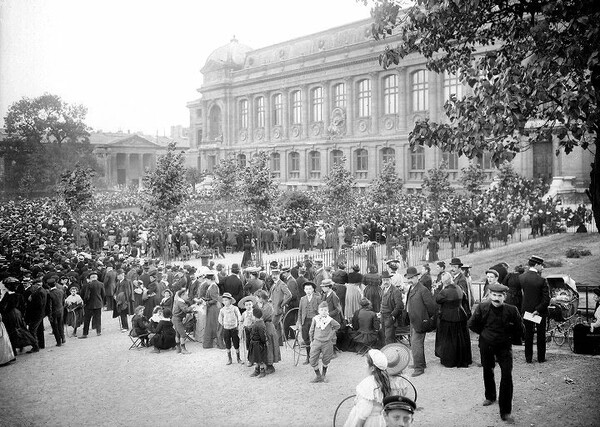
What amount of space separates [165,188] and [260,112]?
1565 inches

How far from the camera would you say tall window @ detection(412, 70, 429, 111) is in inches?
1740

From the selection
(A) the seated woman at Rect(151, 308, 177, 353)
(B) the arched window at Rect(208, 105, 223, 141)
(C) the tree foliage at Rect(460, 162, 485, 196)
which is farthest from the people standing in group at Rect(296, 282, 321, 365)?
(B) the arched window at Rect(208, 105, 223, 141)

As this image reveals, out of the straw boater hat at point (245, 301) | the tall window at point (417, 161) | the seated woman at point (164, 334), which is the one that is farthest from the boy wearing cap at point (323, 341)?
the tall window at point (417, 161)

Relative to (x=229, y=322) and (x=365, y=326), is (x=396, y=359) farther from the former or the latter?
(x=229, y=322)

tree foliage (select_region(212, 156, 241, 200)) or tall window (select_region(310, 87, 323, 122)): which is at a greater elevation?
tall window (select_region(310, 87, 323, 122))

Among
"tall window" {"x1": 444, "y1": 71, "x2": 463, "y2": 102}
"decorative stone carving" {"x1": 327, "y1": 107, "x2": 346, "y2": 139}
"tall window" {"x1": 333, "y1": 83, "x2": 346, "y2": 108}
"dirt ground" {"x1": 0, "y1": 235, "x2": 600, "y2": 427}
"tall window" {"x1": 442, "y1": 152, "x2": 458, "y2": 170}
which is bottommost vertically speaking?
"dirt ground" {"x1": 0, "y1": 235, "x2": 600, "y2": 427}

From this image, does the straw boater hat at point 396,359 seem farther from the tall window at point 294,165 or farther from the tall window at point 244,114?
the tall window at point 244,114

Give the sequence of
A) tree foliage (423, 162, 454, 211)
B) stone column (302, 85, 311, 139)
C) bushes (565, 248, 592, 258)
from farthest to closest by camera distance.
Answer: stone column (302, 85, 311, 139) < tree foliage (423, 162, 454, 211) < bushes (565, 248, 592, 258)

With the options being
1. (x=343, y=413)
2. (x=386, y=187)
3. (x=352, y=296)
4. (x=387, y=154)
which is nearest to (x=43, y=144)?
(x=386, y=187)

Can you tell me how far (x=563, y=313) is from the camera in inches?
404

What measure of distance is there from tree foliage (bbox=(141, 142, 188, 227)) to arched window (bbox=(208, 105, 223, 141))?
44028 millimetres

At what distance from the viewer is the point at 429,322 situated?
29.2 feet

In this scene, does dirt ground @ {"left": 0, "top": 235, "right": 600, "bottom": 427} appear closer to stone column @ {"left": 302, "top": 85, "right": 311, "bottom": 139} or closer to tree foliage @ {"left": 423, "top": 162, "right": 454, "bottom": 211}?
tree foliage @ {"left": 423, "top": 162, "right": 454, "bottom": 211}

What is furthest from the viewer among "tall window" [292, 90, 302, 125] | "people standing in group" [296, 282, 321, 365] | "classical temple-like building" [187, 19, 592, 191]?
"tall window" [292, 90, 302, 125]
